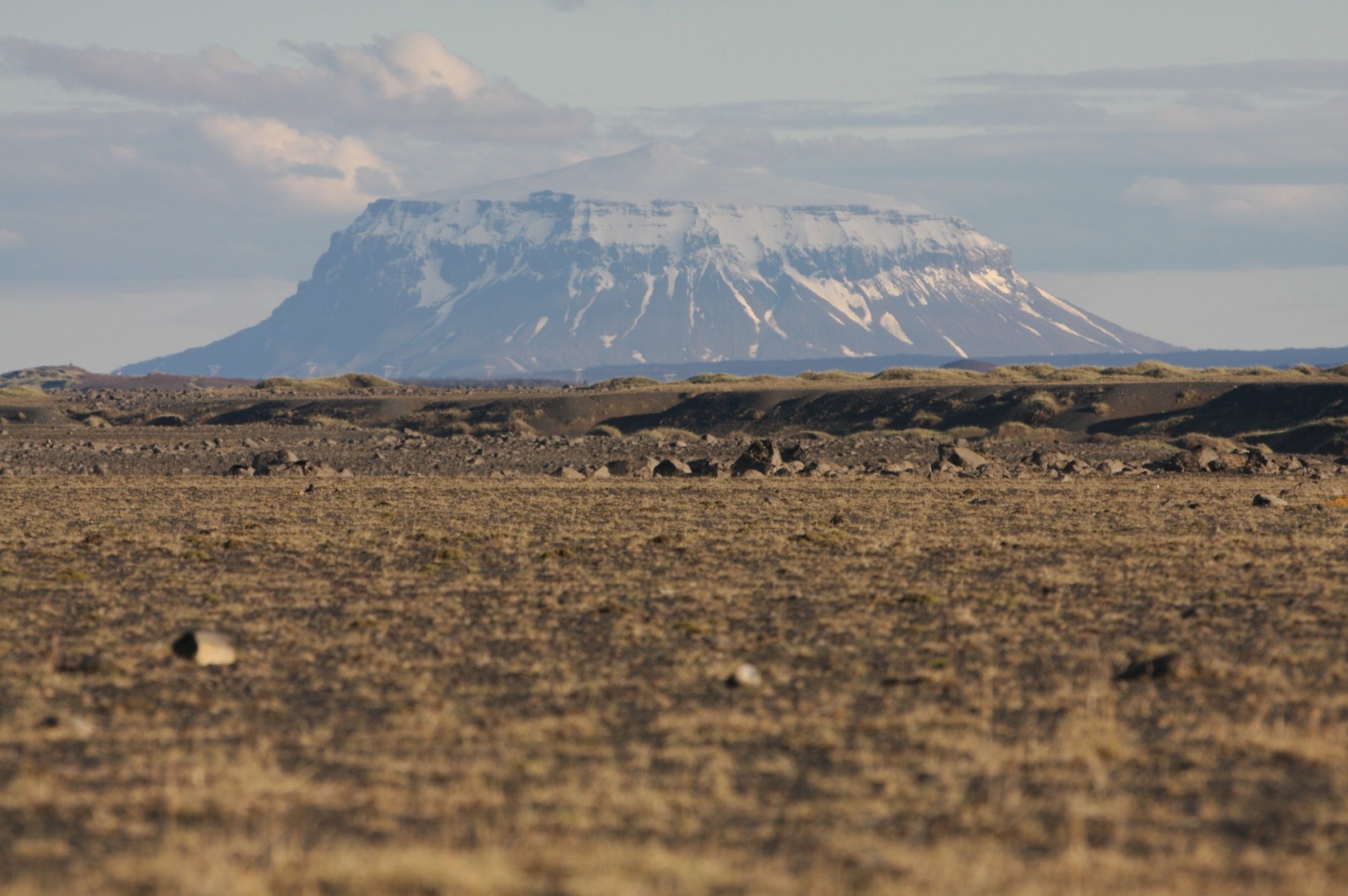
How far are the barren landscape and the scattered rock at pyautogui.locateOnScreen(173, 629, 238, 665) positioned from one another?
15 centimetres

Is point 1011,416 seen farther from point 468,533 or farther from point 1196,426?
point 468,533

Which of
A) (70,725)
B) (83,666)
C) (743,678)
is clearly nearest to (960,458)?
(743,678)

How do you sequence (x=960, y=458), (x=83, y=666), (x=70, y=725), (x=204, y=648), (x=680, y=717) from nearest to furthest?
(x=70, y=725), (x=680, y=717), (x=83, y=666), (x=204, y=648), (x=960, y=458)

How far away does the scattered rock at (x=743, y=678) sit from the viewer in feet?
45.9

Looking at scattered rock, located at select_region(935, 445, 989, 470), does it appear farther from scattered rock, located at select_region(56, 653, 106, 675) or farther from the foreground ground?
scattered rock, located at select_region(56, 653, 106, 675)

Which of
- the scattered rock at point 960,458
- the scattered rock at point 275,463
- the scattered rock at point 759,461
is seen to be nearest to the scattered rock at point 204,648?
the scattered rock at point 759,461

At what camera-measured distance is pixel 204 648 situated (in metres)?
15.2

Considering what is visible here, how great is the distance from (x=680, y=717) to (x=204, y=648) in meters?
5.61

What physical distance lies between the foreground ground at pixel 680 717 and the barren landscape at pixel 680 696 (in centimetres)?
5

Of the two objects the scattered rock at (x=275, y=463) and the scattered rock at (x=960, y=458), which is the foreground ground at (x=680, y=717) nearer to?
the scattered rock at (x=960, y=458)

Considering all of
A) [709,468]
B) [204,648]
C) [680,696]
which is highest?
[204,648]

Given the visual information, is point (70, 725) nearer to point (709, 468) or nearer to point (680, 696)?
point (680, 696)

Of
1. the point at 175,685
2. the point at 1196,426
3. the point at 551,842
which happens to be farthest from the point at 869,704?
the point at 1196,426

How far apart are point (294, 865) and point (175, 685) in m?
6.36
